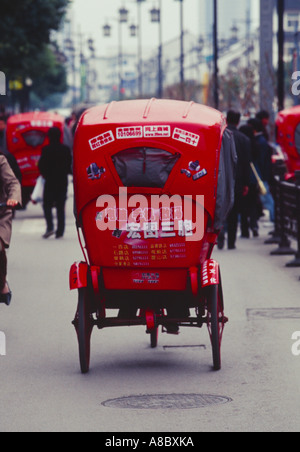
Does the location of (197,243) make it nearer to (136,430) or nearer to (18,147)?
(136,430)

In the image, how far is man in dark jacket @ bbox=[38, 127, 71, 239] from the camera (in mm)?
19250

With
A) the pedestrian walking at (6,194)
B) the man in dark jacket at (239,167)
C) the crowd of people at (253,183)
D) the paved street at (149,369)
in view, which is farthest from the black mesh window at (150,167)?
the crowd of people at (253,183)

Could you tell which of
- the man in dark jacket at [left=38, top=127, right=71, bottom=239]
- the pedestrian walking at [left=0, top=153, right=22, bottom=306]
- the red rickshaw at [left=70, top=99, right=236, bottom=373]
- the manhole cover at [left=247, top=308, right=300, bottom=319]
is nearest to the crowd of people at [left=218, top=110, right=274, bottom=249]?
the man in dark jacket at [left=38, top=127, right=71, bottom=239]

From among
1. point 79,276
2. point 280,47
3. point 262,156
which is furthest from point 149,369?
point 280,47

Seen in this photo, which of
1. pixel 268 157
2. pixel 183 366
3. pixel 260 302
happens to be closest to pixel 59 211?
pixel 268 157

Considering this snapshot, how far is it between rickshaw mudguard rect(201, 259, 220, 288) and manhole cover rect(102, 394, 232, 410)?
0.88 metres

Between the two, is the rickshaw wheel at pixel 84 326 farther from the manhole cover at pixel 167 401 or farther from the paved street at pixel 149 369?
the manhole cover at pixel 167 401

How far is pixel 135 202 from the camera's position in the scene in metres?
8.30

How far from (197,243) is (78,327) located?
1.01 meters

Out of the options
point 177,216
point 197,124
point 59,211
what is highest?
point 197,124

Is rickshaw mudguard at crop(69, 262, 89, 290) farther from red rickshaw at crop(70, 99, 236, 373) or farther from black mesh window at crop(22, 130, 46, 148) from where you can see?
black mesh window at crop(22, 130, 46, 148)

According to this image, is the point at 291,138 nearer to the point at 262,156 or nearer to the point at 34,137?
the point at 262,156

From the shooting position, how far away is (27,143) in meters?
24.6

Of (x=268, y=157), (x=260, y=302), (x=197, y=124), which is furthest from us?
(x=268, y=157)
